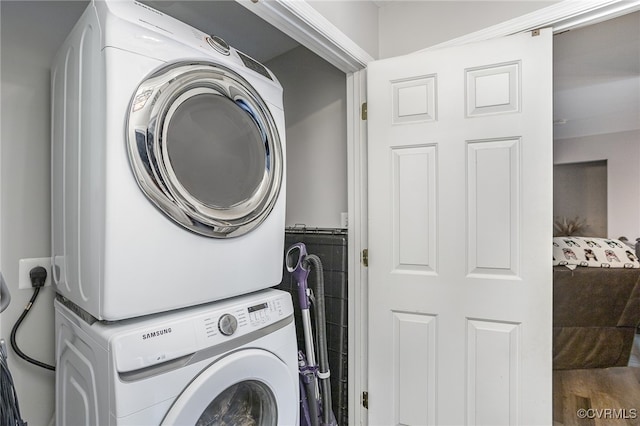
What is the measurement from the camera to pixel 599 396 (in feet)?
6.63

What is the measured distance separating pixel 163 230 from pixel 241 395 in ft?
2.22

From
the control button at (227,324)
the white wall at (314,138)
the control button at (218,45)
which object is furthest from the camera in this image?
the white wall at (314,138)

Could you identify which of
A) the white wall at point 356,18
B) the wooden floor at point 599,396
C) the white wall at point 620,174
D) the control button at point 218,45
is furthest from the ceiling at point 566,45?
the wooden floor at point 599,396

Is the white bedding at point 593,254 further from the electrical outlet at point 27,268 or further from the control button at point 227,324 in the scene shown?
the electrical outlet at point 27,268

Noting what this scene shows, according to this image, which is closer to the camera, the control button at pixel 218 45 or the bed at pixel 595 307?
the control button at pixel 218 45

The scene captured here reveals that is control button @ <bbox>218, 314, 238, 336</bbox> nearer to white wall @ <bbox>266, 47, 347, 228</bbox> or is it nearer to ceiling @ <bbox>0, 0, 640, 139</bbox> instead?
white wall @ <bbox>266, 47, 347, 228</bbox>

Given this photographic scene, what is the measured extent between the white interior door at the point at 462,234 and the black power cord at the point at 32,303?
1419 mm

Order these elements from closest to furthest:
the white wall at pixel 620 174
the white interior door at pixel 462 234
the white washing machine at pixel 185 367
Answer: the white washing machine at pixel 185 367 < the white interior door at pixel 462 234 < the white wall at pixel 620 174

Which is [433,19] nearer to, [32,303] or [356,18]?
[356,18]

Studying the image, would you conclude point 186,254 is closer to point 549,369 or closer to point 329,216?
point 329,216

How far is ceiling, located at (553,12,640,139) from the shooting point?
1932 mm

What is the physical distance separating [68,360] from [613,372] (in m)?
3.03

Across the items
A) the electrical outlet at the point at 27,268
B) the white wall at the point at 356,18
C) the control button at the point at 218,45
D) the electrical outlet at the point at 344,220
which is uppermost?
the white wall at the point at 356,18

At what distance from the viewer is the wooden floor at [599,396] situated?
187 cm
